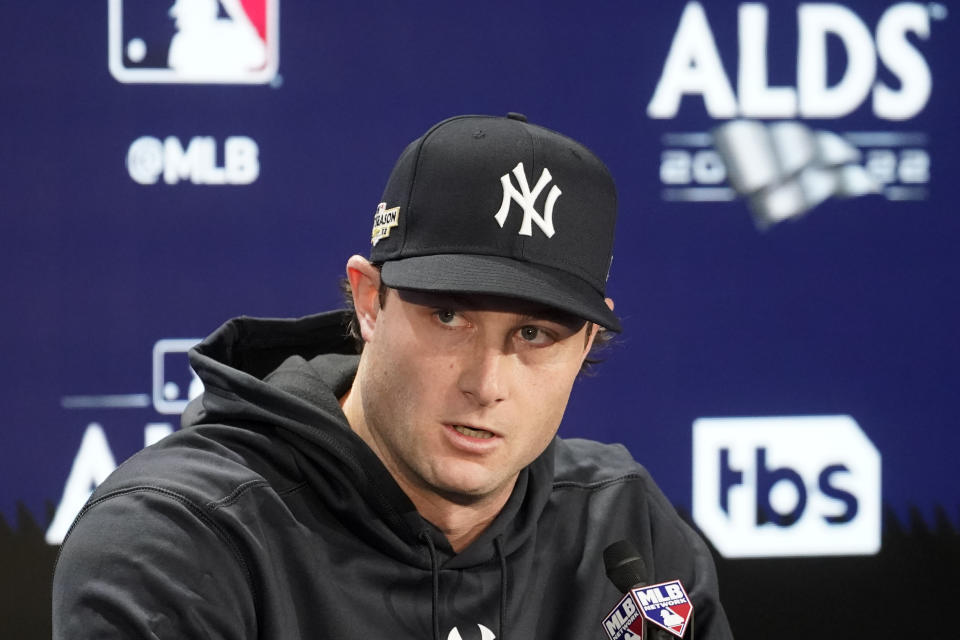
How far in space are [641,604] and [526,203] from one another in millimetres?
439

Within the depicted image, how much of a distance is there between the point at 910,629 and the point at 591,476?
4.41 ft

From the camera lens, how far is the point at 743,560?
250 centimetres

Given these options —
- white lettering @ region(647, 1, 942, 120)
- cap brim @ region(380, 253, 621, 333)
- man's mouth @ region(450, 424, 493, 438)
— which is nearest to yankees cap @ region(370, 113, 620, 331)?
cap brim @ region(380, 253, 621, 333)

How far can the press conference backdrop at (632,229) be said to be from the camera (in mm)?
2309

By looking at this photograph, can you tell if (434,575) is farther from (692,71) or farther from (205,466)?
(692,71)

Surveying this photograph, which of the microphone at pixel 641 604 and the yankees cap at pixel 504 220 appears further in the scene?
the yankees cap at pixel 504 220

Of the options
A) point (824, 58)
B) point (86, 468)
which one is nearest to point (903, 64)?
point (824, 58)

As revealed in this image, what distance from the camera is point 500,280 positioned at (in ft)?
4.03

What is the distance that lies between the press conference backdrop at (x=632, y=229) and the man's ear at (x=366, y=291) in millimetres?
973

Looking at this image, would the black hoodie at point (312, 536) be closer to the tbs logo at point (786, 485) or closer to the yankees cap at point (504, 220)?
the yankees cap at point (504, 220)

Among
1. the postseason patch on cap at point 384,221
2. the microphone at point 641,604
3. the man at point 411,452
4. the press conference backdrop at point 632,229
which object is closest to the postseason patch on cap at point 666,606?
the microphone at point 641,604

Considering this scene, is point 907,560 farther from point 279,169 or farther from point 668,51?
point 279,169

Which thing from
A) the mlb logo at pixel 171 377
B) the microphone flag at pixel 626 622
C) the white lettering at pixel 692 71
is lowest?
the mlb logo at pixel 171 377

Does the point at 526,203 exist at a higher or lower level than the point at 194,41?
lower
